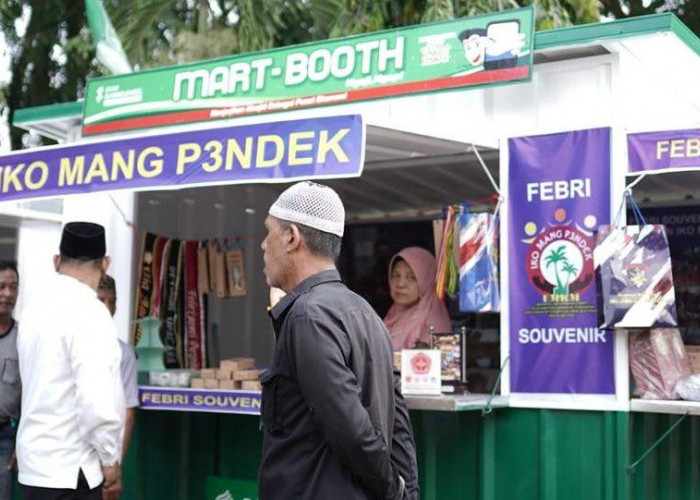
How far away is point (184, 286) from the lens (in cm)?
727

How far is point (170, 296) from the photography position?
23.5ft

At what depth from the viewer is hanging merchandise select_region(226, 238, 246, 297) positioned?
24.0 feet

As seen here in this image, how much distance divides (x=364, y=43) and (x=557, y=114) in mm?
1070

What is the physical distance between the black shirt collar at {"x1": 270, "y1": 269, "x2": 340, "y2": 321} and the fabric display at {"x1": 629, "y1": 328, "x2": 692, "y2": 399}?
106 inches

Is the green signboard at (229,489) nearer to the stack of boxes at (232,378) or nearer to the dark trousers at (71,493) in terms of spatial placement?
the stack of boxes at (232,378)

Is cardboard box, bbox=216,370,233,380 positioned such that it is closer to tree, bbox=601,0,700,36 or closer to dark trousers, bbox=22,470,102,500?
dark trousers, bbox=22,470,102,500

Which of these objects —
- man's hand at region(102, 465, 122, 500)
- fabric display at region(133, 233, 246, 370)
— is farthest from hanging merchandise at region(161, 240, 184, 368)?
→ man's hand at region(102, 465, 122, 500)

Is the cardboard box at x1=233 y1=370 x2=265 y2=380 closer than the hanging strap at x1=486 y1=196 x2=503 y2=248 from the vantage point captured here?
No

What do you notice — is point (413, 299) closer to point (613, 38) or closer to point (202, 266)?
point (202, 266)

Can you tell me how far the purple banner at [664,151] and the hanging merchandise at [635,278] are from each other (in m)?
0.29

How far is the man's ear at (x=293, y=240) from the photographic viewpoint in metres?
3.00

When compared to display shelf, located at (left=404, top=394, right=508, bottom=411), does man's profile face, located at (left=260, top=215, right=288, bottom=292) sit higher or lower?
higher

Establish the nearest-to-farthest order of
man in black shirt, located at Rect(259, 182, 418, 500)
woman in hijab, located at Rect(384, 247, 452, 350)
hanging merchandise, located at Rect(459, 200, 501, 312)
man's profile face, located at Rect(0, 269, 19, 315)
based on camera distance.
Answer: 1. man in black shirt, located at Rect(259, 182, 418, 500)
2. hanging merchandise, located at Rect(459, 200, 501, 312)
3. man's profile face, located at Rect(0, 269, 19, 315)
4. woman in hijab, located at Rect(384, 247, 452, 350)

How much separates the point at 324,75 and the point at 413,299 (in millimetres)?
1421
